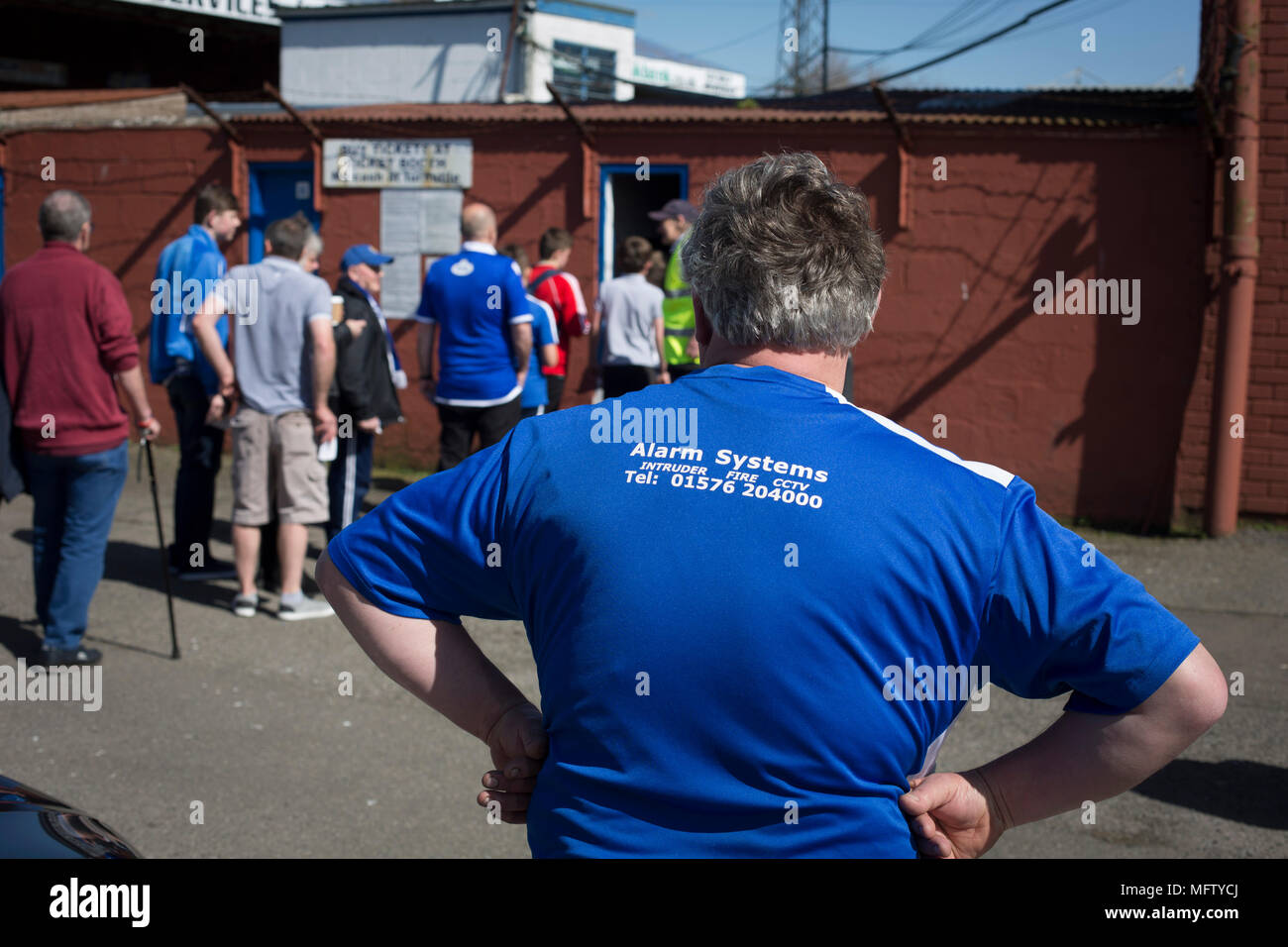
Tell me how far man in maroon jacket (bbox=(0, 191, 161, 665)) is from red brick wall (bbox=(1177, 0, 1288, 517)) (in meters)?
7.25

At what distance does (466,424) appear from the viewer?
24.5 ft

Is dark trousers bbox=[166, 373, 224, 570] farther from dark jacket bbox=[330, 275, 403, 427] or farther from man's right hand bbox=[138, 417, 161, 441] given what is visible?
man's right hand bbox=[138, 417, 161, 441]

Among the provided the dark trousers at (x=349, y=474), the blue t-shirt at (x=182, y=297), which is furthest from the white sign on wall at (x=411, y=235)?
the dark trousers at (x=349, y=474)

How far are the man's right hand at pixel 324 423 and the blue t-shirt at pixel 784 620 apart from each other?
17.1ft

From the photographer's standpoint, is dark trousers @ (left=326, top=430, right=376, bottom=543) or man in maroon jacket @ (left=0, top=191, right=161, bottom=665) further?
dark trousers @ (left=326, top=430, right=376, bottom=543)

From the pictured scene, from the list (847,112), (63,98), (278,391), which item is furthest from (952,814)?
(63,98)

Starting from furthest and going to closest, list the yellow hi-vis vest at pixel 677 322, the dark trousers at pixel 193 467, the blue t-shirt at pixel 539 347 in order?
the blue t-shirt at pixel 539 347, the yellow hi-vis vest at pixel 677 322, the dark trousers at pixel 193 467

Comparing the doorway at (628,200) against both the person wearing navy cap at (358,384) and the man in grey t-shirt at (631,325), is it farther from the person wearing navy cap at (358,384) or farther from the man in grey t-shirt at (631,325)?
the person wearing navy cap at (358,384)

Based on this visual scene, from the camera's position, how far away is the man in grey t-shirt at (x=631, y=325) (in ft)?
29.2

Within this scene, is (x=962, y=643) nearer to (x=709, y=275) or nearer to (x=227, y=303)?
(x=709, y=275)

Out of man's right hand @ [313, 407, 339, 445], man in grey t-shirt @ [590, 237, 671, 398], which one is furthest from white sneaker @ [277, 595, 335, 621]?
man in grey t-shirt @ [590, 237, 671, 398]

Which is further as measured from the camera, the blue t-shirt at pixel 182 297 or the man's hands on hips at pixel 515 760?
the blue t-shirt at pixel 182 297

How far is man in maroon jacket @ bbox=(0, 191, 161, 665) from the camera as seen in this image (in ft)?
18.9

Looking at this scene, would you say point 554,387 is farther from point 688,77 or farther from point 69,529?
point 688,77
